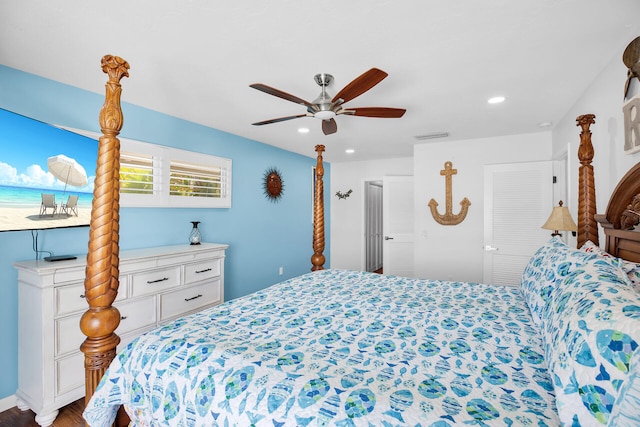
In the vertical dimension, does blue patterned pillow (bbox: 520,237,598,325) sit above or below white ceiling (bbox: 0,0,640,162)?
below

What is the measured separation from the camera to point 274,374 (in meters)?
1.10

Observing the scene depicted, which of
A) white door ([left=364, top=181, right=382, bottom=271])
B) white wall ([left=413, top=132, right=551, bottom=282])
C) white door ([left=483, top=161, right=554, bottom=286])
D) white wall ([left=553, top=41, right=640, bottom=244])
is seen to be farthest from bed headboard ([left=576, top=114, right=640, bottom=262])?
white door ([left=364, top=181, right=382, bottom=271])

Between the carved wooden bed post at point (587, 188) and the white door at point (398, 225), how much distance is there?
3.05 metres

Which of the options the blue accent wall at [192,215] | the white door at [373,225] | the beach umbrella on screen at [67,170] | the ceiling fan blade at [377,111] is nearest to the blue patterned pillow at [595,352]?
the ceiling fan blade at [377,111]

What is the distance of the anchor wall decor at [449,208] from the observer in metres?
4.29

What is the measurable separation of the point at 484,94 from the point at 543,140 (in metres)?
1.94

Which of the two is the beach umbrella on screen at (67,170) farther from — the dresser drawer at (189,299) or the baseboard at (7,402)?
the baseboard at (7,402)

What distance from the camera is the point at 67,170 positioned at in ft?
7.16

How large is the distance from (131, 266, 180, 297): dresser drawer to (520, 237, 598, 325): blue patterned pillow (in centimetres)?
281

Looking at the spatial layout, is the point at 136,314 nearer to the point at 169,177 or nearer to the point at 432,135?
the point at 169,177

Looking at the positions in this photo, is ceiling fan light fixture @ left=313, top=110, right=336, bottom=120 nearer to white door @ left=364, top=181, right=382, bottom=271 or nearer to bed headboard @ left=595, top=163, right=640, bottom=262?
bed headboard @ left=595, top=163, right=640, bottom=262

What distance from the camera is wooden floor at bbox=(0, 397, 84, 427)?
2.00 m

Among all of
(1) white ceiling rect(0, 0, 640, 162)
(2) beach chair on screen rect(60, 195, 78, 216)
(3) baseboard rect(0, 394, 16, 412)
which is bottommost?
(3) baseboard rect(0, 394, 16, 412)

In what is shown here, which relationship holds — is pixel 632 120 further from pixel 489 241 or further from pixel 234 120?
pixel 234 120
